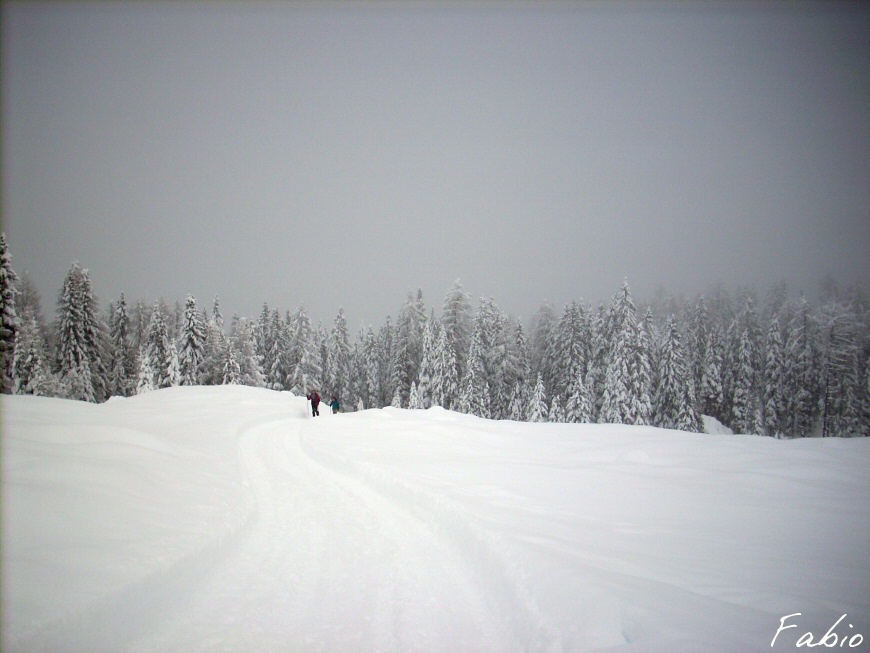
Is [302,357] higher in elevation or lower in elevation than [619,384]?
higher

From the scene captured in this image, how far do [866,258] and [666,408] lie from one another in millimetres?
22434

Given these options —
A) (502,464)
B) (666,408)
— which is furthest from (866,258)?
(502,464)

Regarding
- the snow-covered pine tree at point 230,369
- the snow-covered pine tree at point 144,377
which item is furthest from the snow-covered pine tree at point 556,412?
the snow-covered pine tree at point 144,377

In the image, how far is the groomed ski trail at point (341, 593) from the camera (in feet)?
14.4

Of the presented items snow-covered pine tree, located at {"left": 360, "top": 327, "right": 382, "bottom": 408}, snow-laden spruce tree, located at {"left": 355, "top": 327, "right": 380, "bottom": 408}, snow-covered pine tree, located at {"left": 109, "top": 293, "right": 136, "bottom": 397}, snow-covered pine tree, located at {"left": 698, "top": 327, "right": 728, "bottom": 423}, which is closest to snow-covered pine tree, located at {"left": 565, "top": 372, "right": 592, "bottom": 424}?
snow-covered pine tree, located at {"left": 698, "top": 327, "right": 728, "bottom": 423}

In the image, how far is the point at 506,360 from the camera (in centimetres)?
4606

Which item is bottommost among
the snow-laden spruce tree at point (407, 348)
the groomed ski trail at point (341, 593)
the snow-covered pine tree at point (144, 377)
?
the groomed ski trail at point (341, 593)

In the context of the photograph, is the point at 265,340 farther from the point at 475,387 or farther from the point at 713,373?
the point at 713,373

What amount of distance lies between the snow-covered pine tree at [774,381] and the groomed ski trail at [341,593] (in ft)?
170

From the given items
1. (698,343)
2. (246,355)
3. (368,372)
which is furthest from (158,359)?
(698,343)

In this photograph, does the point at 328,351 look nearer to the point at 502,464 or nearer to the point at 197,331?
the point at 197,331

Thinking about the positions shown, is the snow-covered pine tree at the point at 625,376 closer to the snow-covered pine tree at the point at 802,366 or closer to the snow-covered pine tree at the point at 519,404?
the snow-covered pine tree at the point at 519,404

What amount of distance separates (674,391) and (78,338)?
60234 millimetres

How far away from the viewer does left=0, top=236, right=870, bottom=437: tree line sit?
39.3 m
